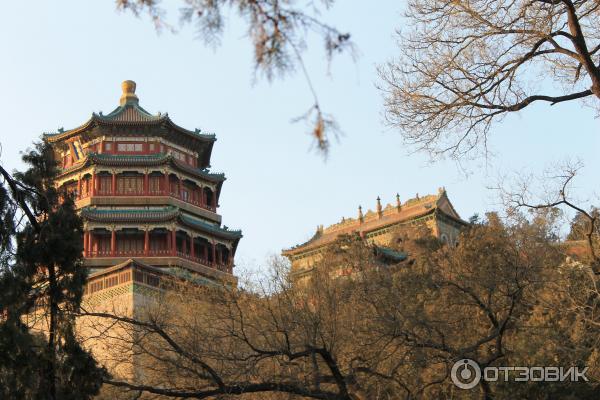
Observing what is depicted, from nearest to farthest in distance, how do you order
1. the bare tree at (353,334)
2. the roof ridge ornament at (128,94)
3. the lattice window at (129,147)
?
1. the bare tree at (353,334)
2. the lattice window at (129,147)
3. the roof ridge ornament at (128,94)

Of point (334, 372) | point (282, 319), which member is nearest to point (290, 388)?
point (334, 372)

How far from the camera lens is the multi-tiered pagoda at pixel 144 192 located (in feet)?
92.7

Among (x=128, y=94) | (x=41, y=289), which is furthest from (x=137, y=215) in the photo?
(x=41, y=289)

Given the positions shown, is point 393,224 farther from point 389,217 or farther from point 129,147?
point 129,147

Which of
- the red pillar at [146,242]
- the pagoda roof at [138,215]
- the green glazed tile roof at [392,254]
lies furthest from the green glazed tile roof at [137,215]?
the green glazed tile roof at [392,254]

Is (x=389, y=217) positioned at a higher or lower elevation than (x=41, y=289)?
higher

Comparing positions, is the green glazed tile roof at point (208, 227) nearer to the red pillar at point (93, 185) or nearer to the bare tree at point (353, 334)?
the red pillar at point (93, 185)

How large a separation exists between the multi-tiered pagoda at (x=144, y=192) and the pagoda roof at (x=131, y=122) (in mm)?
34

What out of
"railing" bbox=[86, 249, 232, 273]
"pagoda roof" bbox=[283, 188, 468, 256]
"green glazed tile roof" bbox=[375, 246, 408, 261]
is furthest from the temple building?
"railing" bbox=[86, 249, 232, 273]

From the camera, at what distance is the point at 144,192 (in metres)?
29.4

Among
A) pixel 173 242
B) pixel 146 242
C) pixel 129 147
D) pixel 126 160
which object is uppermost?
pixel 129 147

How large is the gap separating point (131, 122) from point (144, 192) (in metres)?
2.54

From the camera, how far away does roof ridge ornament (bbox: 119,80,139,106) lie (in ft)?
103

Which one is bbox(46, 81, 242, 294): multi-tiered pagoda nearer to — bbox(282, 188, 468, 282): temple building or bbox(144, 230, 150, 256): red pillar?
bbox(144, 230, 150, 256): red pillar
